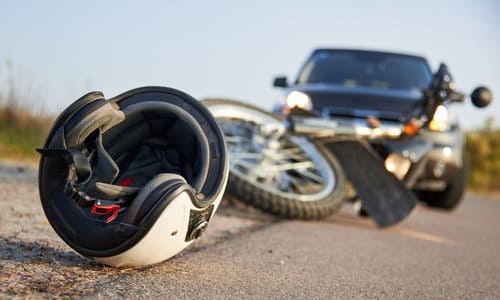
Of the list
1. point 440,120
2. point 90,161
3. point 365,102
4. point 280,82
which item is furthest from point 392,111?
point 90,161

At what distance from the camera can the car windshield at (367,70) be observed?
7.58m

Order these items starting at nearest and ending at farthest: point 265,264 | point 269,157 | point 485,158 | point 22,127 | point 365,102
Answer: point 265,264, point 269,157, point 365,102, point 22,127, point 485,158

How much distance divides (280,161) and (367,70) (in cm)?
221

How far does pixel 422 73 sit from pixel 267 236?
4.13 metres

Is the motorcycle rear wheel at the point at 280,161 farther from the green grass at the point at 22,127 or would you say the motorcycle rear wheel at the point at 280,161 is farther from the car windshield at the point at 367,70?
the green grass at the point at 22,127

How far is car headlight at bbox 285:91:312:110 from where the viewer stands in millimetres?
6797

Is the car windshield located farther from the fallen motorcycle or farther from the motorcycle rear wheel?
the motorcycle rear wheel

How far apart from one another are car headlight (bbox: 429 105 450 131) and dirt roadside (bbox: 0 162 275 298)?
97.3 inches

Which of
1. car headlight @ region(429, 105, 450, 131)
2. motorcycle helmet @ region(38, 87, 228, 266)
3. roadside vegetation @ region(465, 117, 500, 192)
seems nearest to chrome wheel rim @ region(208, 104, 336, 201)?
car headlight @ region(429, 105, 450, 131)

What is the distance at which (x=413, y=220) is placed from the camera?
22.7 feet

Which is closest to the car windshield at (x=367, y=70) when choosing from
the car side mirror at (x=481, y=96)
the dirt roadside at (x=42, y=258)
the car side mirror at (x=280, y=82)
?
the car side mirror at (x=280, y=82)

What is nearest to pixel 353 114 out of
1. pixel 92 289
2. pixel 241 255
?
pixel 241 255

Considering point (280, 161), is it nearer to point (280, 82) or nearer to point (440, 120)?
point (440, 120)

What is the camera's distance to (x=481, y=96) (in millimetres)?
6609
